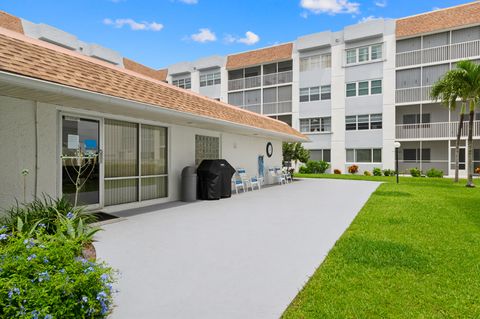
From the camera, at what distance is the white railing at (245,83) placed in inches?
1437

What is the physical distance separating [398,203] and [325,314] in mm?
9183

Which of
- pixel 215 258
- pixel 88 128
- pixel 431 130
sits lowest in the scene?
pixel 215 258

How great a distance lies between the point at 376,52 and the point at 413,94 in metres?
5.33

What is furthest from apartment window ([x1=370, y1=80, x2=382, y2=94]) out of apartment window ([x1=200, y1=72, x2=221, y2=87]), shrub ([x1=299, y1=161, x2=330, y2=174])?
apartment window ([x1=200, y1=72, x2=221, y2=87])

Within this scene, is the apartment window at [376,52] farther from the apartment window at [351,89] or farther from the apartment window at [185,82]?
the apartment window at [185,82]

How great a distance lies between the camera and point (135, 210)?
9.55 m

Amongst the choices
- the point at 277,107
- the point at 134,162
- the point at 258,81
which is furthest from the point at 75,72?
the point at 258,81

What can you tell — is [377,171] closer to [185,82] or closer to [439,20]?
[439,20]

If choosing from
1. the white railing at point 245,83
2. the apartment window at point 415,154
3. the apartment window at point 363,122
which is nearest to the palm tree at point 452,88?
the apartment window at point 363,122

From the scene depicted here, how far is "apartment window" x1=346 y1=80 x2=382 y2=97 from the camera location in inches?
1162

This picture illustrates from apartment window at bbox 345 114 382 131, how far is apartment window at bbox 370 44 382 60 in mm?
5569

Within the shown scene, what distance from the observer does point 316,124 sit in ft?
108

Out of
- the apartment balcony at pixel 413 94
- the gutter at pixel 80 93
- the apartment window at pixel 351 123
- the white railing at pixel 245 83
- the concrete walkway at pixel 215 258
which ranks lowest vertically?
the concrete walkway at pixel 215 258

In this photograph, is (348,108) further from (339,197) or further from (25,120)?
(25,120)
